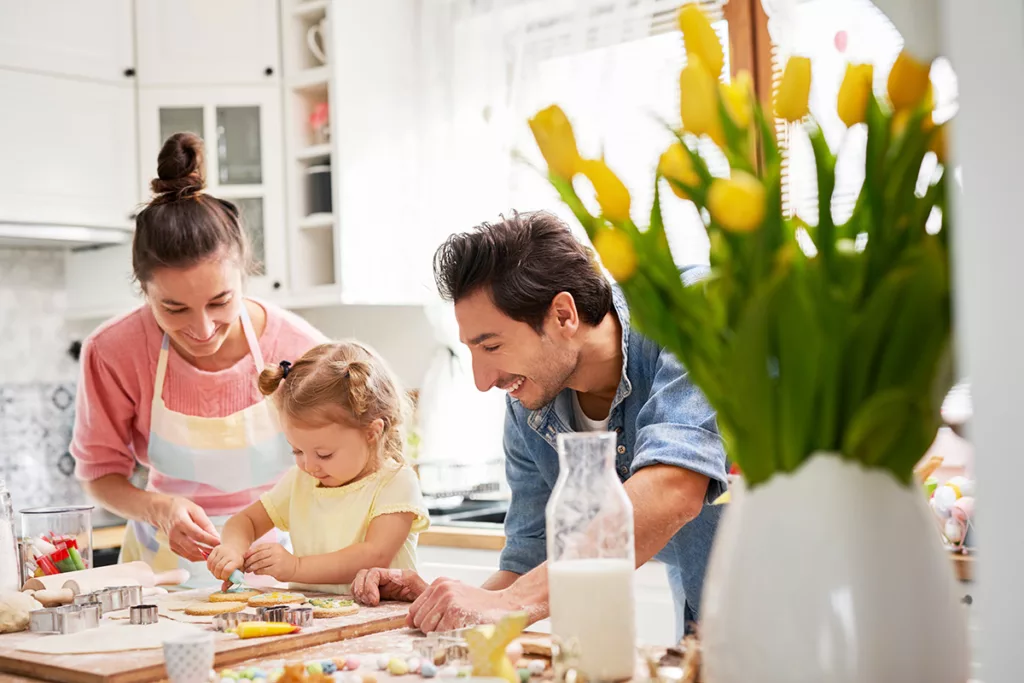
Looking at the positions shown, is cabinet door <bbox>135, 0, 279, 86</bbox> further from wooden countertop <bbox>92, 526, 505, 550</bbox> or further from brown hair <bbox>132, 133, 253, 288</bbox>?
wooden countertop <bbox>92, 526, 505, 550</bbox>

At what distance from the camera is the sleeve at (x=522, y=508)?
175 cm

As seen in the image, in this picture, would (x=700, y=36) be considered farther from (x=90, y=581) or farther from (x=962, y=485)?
(x=962, y=485)

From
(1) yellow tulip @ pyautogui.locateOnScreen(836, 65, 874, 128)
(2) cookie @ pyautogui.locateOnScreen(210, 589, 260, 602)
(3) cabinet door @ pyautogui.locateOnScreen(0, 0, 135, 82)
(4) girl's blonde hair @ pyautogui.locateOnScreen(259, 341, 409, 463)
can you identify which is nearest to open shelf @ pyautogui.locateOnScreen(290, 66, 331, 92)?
(3) cabinet door @ pyautogui.locateOnScreen(0, 0, 135, 82)

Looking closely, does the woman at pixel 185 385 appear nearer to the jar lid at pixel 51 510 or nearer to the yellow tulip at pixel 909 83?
the jar lid at pixel 51 510

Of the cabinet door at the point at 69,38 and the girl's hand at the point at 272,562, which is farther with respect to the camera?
the cabinet door at the point at 69,38

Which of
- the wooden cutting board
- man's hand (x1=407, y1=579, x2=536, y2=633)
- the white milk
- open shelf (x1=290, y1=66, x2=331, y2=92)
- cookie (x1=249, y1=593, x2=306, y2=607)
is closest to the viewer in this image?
the white milk

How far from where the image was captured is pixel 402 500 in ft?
6.91

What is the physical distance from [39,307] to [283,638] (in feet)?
9.65

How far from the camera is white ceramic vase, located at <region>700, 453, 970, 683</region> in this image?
2.45ft

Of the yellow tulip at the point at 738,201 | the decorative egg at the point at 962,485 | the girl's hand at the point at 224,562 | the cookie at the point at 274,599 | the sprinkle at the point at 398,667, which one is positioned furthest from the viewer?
the decorative egg at the point at 962,485

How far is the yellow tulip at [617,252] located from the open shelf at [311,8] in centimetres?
306

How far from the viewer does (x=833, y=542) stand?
759 millimetres

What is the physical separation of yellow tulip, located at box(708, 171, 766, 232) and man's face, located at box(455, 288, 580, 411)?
0.99 metres

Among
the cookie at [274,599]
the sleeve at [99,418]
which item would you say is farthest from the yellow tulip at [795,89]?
the sleeve at [99,418]
